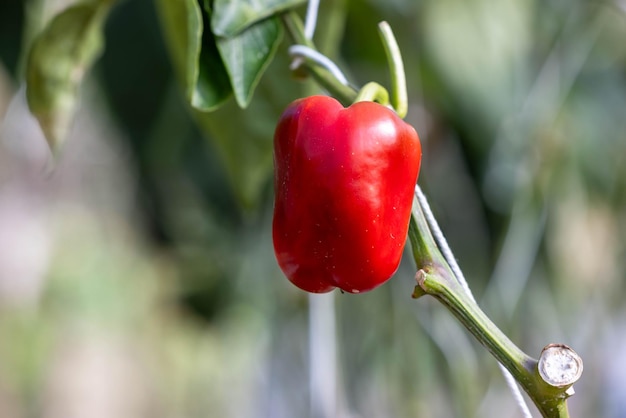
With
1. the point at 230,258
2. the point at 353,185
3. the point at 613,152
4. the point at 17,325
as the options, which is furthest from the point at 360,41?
the point at 17,325

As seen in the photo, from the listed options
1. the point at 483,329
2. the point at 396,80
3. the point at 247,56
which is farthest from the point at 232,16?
the point at 483,329

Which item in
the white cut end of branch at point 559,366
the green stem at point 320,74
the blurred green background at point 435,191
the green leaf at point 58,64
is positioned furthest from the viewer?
the blurred green background at point 435,191

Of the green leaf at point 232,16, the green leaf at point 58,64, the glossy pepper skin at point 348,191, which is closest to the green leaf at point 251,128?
the green leaf at point 58,64

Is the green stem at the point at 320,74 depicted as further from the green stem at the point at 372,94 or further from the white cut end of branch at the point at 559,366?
the white cut end of branch at the point at 559,366

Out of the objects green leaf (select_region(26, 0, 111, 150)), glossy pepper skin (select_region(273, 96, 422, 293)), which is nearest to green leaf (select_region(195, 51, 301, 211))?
green leaf (select_region(26, 0, 111, 150))

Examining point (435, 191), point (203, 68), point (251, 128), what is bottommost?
point (435, 191)

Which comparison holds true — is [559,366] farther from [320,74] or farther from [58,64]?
[58,64]

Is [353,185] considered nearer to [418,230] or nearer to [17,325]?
[418,230]
